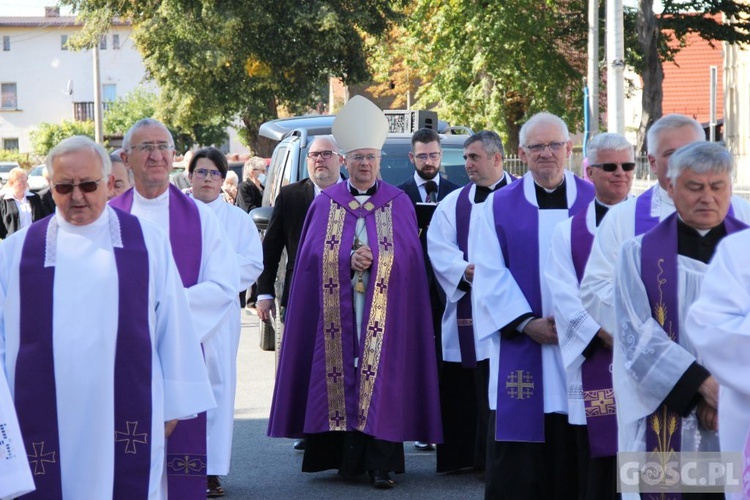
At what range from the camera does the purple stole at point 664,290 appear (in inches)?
202

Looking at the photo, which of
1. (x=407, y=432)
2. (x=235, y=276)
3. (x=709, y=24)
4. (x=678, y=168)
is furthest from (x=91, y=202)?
(x=709, y=24)

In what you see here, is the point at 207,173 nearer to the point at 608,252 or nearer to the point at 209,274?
the point at 209,274

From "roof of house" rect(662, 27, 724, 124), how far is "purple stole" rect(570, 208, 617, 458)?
183 ft

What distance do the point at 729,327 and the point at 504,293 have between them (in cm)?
243

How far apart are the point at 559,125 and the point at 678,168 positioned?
2.05 metres

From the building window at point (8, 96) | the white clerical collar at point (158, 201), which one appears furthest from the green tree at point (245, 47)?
the building window at point (8, 96)

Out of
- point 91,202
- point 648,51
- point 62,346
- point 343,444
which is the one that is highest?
point 648,51

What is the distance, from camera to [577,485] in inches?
265

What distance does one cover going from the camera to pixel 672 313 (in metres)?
5.14

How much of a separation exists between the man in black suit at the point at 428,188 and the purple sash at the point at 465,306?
0.37 m

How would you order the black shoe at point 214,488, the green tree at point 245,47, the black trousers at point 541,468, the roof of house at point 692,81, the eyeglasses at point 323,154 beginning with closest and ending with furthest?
the black trousers at point 541,468, the black shoe at point 214,488, the eyeglasses at point 323,154, the green tree at point 245,47, the roof of house at point 692,81

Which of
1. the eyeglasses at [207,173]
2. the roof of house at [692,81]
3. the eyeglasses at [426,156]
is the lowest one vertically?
the eyeglasses at [207,173]

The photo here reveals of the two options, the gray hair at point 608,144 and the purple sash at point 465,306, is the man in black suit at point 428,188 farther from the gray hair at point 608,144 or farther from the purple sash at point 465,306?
the gray hair at point 608,144

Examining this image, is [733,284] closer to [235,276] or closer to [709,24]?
[235,276]
